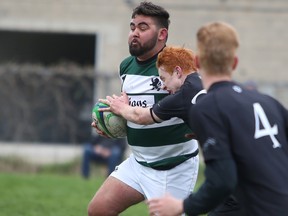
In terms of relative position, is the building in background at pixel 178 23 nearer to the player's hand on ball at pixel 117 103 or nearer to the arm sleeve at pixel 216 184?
the player's hand on ball at pixel 117 103

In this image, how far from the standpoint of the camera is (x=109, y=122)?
595 cm

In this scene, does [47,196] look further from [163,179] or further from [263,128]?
[263,128]

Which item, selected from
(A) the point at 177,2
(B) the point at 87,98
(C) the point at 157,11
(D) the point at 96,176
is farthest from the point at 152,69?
(A) the point at 177,2

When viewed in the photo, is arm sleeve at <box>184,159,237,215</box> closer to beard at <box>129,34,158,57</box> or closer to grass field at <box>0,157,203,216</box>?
beard at <box>129,34,158,57</box>

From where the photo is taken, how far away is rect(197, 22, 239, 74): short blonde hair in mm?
3961

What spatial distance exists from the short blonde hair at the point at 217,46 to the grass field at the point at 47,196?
468cm

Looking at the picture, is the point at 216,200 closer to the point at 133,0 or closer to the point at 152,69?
the point at 152,69

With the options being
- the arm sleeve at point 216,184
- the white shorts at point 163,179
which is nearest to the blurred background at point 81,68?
the white shorts at point 163,179

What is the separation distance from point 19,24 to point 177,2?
362 centimetres

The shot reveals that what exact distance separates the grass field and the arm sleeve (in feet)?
14.8

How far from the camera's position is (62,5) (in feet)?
58.2

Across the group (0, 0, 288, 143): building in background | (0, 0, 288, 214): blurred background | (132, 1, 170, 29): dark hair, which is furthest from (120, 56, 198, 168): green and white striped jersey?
(0, 0, 288, 143): building in background

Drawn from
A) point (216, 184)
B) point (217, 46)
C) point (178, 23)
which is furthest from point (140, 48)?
point (178, 23)

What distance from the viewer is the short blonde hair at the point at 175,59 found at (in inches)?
216
